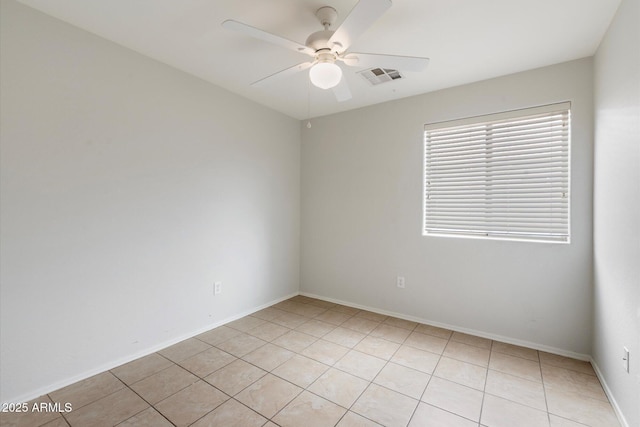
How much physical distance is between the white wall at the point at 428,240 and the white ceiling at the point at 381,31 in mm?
340

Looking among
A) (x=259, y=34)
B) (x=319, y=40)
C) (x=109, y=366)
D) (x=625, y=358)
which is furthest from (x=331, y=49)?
(x=109, y=366)

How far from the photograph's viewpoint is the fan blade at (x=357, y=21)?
→ 4.31ft

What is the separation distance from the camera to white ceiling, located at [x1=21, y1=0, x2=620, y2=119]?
175 centimetres

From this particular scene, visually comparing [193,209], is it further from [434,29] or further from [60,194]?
[434,29]

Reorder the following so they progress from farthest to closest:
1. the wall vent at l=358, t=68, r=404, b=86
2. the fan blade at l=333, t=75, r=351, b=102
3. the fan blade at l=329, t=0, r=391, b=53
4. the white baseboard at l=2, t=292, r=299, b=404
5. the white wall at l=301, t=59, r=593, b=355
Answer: the wall vent at l=358, t=68, r=404, b=86
the white wall at l=301, t=59, r=593, b=355
the fan blade at l=333, t=75, r=351, b=102
the white baseboard at l=2, t=292, r=299, b=404
the fan blade at l=329, t=0, r=391, b=53

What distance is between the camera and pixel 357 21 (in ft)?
4.73

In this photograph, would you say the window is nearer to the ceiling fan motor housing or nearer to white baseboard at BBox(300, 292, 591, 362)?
white baseboard at BBox(300, 292, 591, 362)

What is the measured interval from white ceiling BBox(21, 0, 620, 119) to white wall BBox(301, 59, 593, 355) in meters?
0.34

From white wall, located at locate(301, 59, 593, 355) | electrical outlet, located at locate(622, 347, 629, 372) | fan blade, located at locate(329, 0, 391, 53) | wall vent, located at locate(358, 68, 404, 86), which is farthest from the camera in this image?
wall vent, located at locate(358, 68, 404, 86)

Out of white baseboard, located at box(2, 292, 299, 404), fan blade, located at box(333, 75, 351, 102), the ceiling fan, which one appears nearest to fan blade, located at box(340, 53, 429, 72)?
the ceiling fan

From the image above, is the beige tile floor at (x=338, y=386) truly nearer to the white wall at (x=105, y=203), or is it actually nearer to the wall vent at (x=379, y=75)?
the white wall at (x=105, y=203)

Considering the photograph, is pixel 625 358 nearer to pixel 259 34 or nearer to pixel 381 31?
pixel 381 31

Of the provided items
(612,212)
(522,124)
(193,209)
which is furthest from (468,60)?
(193,209)

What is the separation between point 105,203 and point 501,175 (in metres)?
3.39
